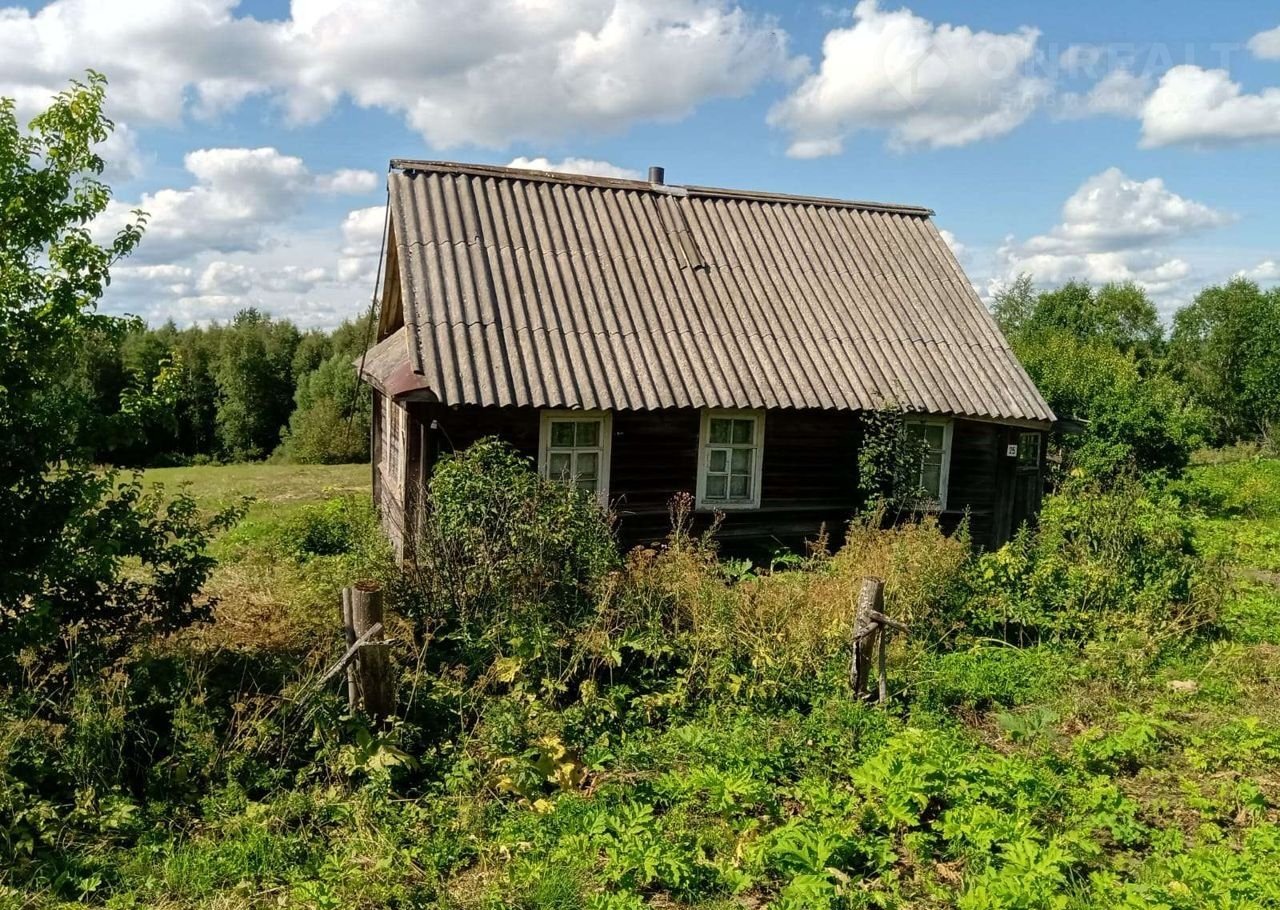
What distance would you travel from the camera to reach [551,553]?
768 cm

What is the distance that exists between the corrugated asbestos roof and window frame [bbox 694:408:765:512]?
446 mm

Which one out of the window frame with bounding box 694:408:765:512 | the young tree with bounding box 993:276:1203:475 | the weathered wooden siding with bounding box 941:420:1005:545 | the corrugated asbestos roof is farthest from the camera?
the young tree with bounding box 993:276:1203:475

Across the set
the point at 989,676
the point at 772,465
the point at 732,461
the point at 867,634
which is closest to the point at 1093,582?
the point at 989,676

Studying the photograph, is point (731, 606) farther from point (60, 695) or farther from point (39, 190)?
point (39, 190)

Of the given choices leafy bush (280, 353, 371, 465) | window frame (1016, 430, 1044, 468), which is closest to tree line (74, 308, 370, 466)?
leafy bush (280, 353, 371, 465)

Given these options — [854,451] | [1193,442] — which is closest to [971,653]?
[854,451]

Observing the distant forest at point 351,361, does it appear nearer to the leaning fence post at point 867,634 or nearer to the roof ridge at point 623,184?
the roof ridge at point 623,184

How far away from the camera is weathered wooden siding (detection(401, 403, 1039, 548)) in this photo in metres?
10.5

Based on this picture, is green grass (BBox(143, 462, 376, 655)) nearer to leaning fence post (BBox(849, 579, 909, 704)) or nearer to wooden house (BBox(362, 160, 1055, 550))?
wooden house (BBox(362, 160, 1055, 550))

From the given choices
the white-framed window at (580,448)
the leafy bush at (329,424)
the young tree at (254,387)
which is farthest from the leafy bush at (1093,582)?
the young tree at (254,387)

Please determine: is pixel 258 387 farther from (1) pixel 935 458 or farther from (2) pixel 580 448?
(1) pixel 935 458

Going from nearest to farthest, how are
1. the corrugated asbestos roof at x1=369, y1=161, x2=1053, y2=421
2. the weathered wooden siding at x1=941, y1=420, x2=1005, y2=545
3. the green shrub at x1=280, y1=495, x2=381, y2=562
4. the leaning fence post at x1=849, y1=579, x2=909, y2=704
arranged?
the leaning fence post at x1=849, y1=579, x2=909, y2=704 → the corrugated asbestos roof at x1=369, y1=161, x2=1053, y2=421 → the green shrub at x1=280, y1=495, x2=381, y2=562 → the weathered wooden siding at x1=941, y1=420, x2=1005, y2=545

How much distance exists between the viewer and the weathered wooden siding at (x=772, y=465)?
10.5 meters

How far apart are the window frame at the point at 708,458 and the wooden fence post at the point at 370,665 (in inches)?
236
